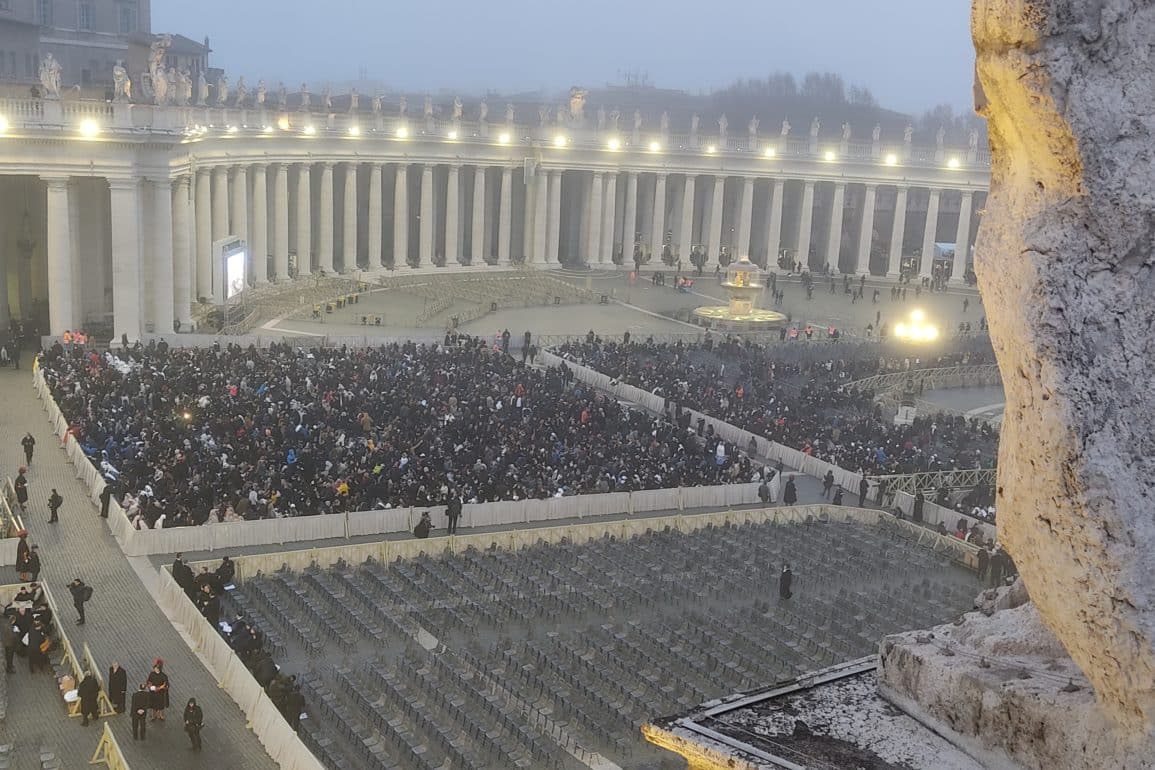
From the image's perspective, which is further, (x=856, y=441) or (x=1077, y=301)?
(x=856, y=441)

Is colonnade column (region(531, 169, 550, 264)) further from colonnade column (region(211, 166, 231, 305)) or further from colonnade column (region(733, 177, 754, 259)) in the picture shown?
colonnade column (region(211, 166, 231, 305))

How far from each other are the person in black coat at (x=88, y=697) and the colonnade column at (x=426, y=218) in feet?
219

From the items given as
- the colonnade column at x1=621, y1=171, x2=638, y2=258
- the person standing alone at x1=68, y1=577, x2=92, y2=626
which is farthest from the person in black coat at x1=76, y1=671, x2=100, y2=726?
the colonnade column at x1=621, y1=171, x2=638, y2=258

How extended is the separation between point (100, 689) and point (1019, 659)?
18.3 meters

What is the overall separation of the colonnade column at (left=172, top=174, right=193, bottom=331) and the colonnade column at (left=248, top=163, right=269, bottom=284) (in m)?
12.6

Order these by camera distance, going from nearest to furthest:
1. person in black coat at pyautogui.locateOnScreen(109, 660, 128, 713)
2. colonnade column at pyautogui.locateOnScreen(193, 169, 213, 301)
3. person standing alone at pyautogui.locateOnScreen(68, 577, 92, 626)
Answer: person in black coat at pyautogui.locateOnScreen(109, 660, 128, 713) < person standing alone at pyautogui.locateOnScreen(68, 577, 92, 626) < colonnade column at pyautogui.locateOnScreen(193, 169, 213, 301)

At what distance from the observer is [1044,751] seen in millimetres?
8617

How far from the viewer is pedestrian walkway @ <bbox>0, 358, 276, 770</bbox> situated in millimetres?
21703

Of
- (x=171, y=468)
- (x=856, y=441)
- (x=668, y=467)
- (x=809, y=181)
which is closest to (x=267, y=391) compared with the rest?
(x=171, y=468)

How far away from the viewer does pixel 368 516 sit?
109ft

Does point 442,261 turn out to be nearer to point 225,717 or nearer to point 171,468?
point 171,468

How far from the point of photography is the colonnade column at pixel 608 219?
311 feet

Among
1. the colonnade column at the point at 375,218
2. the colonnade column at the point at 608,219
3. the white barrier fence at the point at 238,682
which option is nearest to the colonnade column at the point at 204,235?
the colonnade column at the point at 375,218

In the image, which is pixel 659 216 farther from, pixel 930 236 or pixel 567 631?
pixel 567 631
